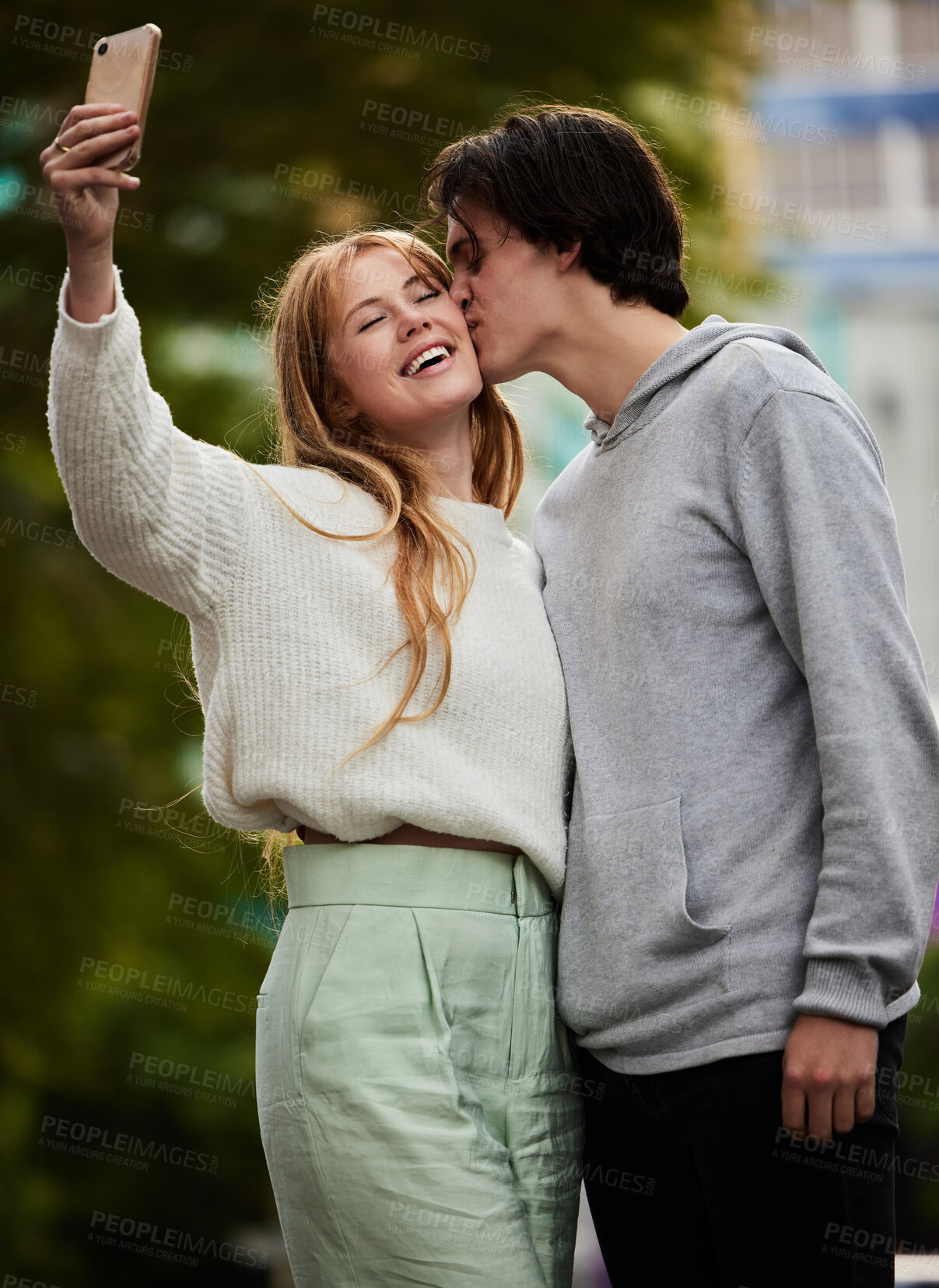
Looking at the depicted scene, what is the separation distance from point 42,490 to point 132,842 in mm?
963

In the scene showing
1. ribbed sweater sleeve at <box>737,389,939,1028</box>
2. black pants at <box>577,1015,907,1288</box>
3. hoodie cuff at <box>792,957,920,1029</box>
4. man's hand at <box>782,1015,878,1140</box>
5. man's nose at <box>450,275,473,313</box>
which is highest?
man's nose at <box>450,275,473,313</box>

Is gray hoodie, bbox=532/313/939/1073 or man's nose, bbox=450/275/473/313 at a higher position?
man's nose, bbox=450/275/473/313

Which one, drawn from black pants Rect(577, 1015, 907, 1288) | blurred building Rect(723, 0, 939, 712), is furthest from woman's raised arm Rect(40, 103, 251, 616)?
blurred building Rect(723, 0, 939, 712)

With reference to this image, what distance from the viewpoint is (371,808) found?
1.91m

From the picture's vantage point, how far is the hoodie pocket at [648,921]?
1860mm

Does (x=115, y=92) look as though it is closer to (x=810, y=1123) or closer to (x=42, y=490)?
A: (x=810, y=1123)

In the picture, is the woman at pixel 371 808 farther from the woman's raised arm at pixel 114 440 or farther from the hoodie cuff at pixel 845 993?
the hoodie cuff at pixel 845 993

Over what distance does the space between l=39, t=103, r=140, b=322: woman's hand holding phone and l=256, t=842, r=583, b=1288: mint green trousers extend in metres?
0.82

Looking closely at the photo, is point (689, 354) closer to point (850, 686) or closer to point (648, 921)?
point (850, 686)

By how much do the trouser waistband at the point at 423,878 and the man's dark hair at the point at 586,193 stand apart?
0.92 meters

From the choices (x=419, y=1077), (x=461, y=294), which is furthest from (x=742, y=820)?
(x=461, y=294)

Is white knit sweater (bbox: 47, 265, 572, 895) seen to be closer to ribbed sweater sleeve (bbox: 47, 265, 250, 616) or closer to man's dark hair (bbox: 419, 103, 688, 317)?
ribbed sweater sleeve (bbox: 47, 265, 250, 616)

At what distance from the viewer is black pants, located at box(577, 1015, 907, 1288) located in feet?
5.86

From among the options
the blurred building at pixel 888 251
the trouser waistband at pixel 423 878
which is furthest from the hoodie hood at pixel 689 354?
the blurred building at pixel 888 251
